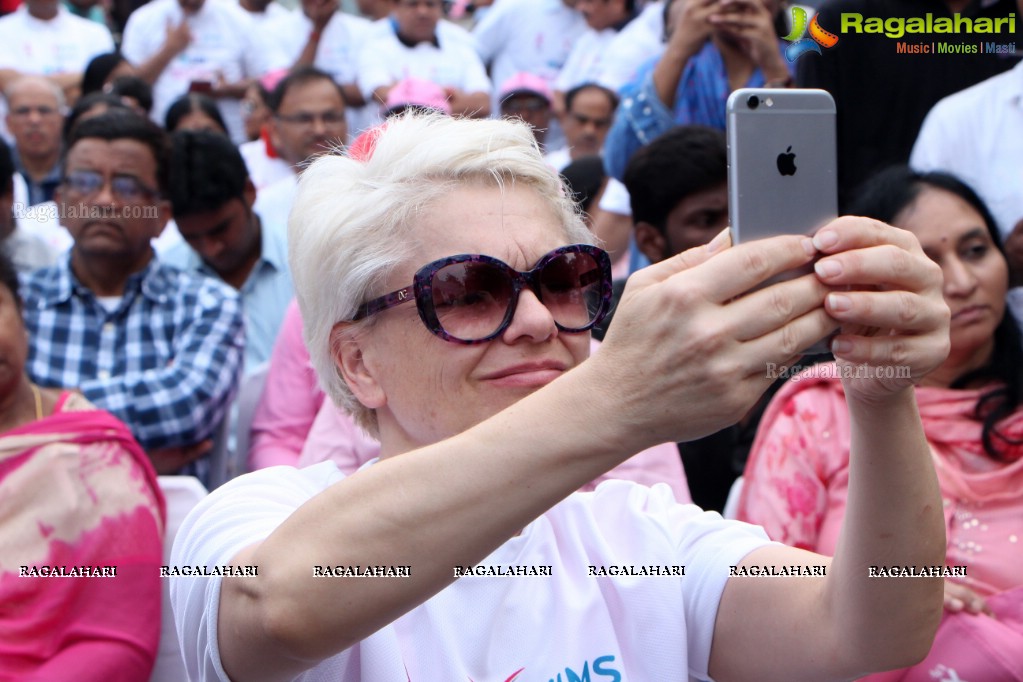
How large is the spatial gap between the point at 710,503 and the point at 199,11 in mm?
5689

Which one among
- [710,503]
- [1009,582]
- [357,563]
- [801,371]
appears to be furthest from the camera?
[710,503]

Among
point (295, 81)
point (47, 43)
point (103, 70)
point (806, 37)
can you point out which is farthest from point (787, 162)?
point (47, 43)

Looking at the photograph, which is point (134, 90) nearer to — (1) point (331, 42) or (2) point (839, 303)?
(1) point (331, 42)

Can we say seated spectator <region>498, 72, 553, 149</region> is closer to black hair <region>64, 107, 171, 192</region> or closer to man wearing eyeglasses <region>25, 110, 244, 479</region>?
black hair <region>64, 107, 171, 192</region>

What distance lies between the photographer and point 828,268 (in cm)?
124

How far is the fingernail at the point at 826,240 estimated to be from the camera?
1276 mm

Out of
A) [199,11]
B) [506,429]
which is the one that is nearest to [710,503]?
[506,429]

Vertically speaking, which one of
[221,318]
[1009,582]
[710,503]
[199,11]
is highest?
[199,11]

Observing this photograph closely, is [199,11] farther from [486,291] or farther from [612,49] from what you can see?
[486,291]

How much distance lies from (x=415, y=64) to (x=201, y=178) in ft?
9.98

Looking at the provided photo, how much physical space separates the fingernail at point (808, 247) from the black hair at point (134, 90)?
6.11 meters

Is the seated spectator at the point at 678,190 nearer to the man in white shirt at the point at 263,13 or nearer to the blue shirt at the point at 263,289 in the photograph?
the blue shirt at the point at 263,289

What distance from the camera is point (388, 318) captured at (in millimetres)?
1812

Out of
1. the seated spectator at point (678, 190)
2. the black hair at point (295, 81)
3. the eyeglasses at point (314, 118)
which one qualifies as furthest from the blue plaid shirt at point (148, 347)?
the black hair at point (295, 81)
